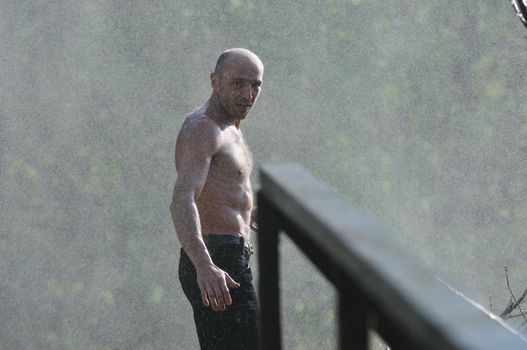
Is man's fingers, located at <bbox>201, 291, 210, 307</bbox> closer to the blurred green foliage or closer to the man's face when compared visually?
the man's face

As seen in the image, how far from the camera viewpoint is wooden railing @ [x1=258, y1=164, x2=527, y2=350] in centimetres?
68

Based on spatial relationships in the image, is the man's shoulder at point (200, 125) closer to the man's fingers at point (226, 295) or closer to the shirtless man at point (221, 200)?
the shirtless man at point (221, 200)

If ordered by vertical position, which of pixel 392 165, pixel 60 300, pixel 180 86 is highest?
pixel 180 86

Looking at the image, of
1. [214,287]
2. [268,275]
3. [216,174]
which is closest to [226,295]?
[214,287]

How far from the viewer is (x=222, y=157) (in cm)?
361

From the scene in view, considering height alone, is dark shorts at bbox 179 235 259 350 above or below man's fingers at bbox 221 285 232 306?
below

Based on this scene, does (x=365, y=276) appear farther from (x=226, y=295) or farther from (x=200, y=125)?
(x=200, y=125)

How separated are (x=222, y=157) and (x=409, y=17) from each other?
363 cm

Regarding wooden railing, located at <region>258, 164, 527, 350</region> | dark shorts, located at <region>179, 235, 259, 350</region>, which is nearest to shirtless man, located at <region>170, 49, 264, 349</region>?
dark shorts, located at <region>179, 235, 259, 350</region>

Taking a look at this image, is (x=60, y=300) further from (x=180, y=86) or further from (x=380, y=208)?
(x=380, y=208)

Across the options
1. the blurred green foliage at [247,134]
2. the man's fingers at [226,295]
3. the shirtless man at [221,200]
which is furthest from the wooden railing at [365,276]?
the blurred green foliage at [247,134]

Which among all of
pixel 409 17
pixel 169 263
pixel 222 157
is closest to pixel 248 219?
pixel 222 157

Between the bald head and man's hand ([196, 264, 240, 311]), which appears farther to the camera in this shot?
the bald head

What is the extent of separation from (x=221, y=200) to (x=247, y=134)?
3.09 metres
